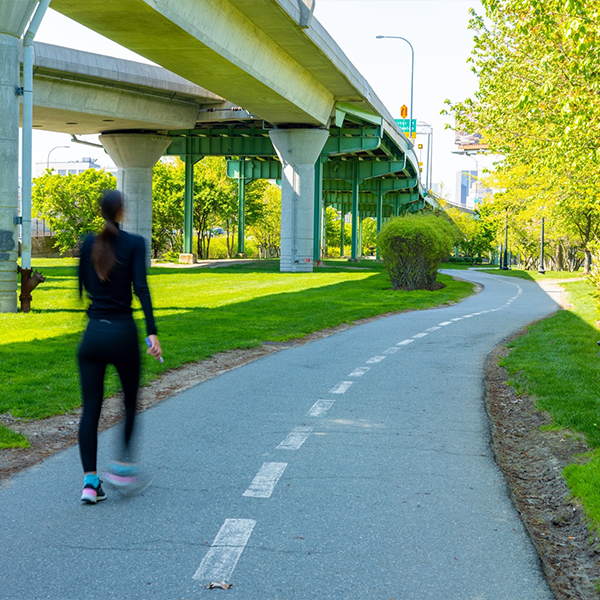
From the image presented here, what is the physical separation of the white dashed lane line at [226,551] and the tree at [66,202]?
56.1m

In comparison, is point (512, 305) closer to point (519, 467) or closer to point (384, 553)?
point (519, 467)

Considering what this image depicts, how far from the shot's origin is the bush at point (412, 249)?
93.4 feet

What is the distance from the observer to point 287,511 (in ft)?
15.7

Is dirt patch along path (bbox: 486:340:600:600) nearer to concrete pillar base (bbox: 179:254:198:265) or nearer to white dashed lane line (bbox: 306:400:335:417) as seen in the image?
white dashed lane line (bbox: 306:400:335:417)

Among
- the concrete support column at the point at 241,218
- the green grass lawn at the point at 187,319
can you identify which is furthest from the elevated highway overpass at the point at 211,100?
the green grass lawn at the point at 187,319

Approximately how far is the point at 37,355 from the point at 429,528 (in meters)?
7.62

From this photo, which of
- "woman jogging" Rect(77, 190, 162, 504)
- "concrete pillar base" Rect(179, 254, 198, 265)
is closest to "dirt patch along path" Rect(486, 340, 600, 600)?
"woman jogging" Rect(77, 190, 162, 504)

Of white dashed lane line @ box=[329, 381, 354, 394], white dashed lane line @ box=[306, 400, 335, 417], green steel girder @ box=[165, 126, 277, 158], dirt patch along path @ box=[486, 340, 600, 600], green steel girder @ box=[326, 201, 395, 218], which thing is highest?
green steel girder @ box=[165, 126, 277, 158]

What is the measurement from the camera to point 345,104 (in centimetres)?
4072

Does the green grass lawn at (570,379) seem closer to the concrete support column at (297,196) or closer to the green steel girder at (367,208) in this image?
the concrete support column at (297,196)

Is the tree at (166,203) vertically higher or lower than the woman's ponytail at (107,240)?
higher

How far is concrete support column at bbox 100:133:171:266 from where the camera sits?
148 ft

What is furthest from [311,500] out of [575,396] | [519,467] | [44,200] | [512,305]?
[44,200]

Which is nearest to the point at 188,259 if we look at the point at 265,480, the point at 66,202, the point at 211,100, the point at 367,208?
the point at 211,100
